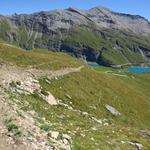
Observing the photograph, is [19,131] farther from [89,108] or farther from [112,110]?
[112,110]

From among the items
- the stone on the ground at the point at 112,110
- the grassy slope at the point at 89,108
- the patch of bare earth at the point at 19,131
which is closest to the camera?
the patch of bare earth at the point at 19,131

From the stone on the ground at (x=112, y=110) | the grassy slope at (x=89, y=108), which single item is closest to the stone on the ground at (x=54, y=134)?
the grassy slope at (x=89, y=108)

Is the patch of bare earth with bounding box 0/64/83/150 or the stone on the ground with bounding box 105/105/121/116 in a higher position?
the patch of bare earth with bounding box 0/64/83/150

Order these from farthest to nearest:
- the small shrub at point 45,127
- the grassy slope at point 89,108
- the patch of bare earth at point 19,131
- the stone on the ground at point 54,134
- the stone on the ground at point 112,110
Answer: the stone on the ground at point 112,110 < the grassy slope at point 89,108 < the small shrub at point 45,127 < the stone on the ground at point 54,134 < the patch of bare earth at point 19,131

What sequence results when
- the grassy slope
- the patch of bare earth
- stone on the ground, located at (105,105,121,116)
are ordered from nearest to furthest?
the patch of bare earth → the grassy slope → stone on the ground, located at (105,105,121,116)

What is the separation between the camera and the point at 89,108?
2207 inches

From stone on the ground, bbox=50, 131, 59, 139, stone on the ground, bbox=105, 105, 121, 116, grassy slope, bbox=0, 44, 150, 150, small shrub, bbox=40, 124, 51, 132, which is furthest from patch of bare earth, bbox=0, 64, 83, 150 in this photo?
stone on the ground, bbox=105, 105, 121, 116

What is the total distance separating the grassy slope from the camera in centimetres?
2945

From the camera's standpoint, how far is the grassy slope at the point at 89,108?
29453 mm

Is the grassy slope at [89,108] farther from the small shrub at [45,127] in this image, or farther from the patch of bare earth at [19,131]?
the patch of bare earth at [19,131]

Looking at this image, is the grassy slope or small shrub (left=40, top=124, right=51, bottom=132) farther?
the grassy slope

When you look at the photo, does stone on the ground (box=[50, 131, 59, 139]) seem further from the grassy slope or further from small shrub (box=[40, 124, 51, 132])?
the grassy slope

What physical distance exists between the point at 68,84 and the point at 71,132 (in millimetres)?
34476

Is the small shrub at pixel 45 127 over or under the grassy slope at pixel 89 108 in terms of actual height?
over
